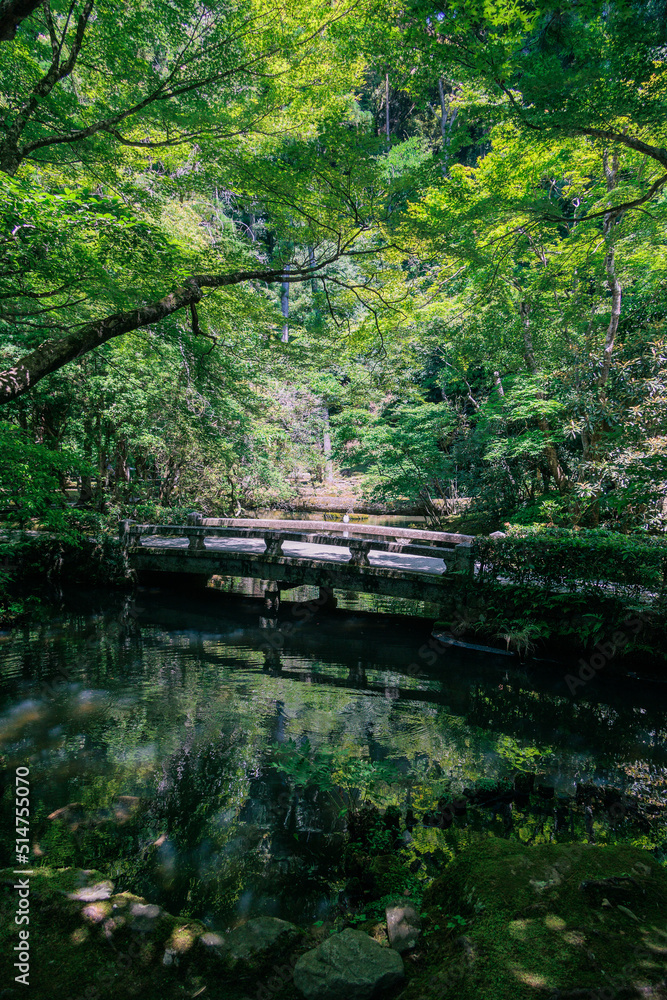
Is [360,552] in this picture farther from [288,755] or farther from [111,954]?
[111,954]

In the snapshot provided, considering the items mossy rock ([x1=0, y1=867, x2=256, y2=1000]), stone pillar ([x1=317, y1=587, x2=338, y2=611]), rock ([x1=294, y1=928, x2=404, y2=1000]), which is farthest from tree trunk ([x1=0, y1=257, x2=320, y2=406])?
stone pillar ([x1=317, y1=587, x2=338, y2=611])

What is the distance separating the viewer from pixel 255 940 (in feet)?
8.89

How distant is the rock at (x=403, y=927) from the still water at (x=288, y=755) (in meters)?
0.71

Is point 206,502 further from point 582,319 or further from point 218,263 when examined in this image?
point 582,319

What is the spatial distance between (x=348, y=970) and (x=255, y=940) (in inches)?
27.2

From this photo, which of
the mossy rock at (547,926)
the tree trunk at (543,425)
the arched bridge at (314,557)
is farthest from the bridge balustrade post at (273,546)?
the mossy rock at (547,926)

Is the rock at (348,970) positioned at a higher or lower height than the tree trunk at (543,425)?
lower

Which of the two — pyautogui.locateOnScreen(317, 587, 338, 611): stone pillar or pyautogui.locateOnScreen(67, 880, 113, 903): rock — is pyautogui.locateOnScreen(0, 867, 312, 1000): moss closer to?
pyautogui.locateOnScreen(67, 880, 113, 903): rock

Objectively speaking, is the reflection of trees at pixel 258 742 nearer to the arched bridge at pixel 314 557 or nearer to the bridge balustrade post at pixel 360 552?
the arched bridge at pixel 314 557

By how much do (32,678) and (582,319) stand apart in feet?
50.5

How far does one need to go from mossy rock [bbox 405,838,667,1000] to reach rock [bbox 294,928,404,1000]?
0.16 metres

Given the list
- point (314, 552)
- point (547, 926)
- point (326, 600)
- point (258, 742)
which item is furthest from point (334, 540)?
point (547, 926)

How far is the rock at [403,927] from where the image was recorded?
2596 millimetres

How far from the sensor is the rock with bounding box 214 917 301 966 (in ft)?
8.52
